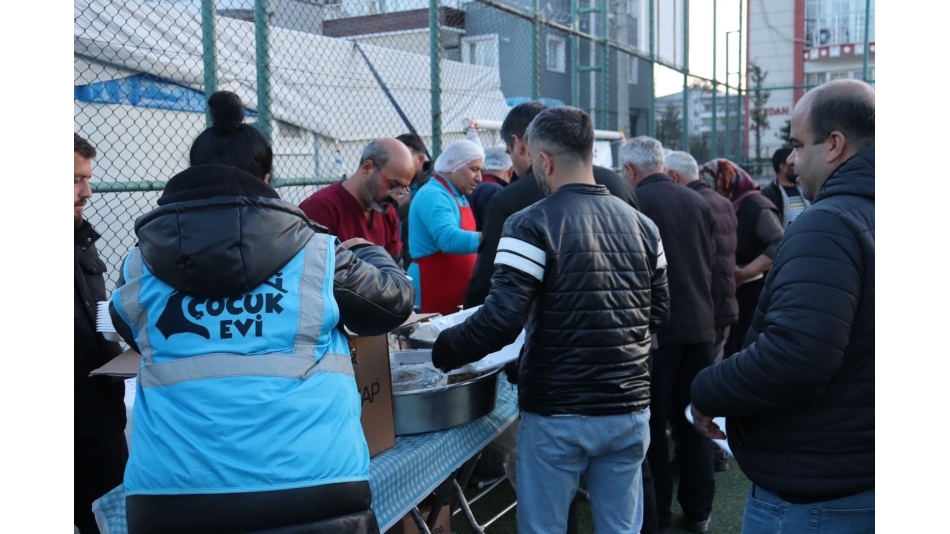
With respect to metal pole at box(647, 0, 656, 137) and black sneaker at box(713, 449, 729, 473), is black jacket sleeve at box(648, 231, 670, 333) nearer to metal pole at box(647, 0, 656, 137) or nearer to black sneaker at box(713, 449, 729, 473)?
black sneaker at box(713, 449, 729, 473)

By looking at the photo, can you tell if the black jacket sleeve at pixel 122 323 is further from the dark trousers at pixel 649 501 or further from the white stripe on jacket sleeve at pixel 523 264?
the dark trousers at pixel 649 501

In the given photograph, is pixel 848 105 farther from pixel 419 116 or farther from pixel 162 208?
pixel 419 116

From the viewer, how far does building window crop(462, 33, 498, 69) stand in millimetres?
9914

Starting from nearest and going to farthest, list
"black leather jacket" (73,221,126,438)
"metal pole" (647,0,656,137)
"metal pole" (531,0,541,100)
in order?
"black leather jacket" (73,221,126,438) → "metal pole" (531,0,541,100) → "metal pole" (647,0,656,137)

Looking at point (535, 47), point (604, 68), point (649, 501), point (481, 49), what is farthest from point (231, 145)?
point (481, 49)

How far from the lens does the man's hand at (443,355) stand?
2.66m

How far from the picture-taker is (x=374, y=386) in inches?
95.2

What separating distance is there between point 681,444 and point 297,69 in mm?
3687

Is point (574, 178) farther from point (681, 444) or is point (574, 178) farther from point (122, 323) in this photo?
point (681, 444)

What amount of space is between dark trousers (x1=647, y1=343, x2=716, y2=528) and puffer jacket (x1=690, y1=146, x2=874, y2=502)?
1.86m

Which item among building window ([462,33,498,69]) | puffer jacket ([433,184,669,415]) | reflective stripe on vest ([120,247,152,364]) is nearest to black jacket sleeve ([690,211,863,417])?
puffer jacket ([433,184,669,415])

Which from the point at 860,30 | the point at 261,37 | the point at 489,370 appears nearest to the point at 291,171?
the point at 261,37

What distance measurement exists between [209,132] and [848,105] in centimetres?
157

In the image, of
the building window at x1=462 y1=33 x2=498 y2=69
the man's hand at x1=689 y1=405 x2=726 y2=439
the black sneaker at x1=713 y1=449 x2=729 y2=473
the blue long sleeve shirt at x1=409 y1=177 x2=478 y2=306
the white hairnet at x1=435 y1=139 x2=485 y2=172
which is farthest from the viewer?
the building window at x1=462 y1=33 x2=498 y2=69
